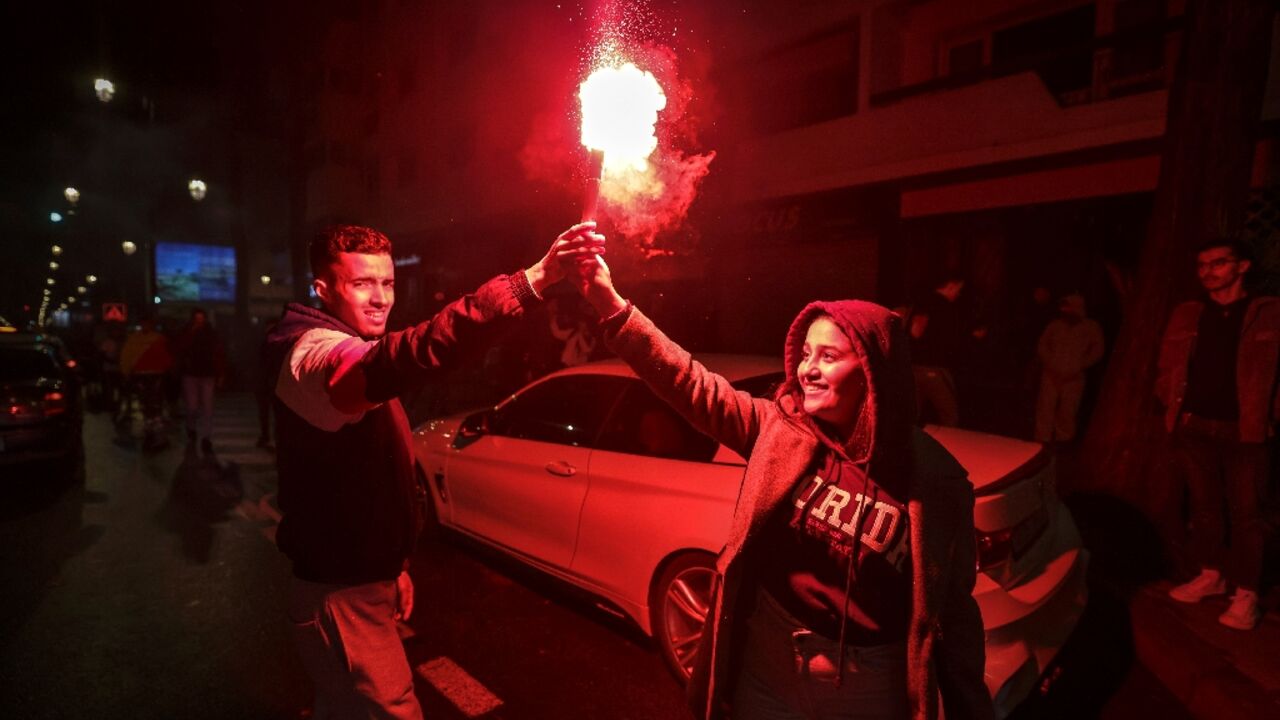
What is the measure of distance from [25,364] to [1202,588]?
11.4 meters

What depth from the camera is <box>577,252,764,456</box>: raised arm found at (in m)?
2.04

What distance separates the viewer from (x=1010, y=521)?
10.1 feet

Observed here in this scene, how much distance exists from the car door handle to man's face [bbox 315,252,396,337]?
231cm

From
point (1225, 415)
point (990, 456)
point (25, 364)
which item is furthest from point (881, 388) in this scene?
point (25, 364)

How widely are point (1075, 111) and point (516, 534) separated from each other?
8683mm

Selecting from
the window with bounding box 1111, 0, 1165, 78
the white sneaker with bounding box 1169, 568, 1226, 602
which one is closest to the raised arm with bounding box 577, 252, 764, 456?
the white sneaker with bounding box 1169, 568, 1226, 602

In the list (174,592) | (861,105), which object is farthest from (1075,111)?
(174,592)

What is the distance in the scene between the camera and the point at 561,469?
4488mm

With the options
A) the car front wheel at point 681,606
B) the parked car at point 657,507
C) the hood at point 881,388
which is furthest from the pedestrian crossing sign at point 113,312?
the hood at point 881,388

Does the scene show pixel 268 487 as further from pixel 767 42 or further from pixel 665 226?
pixel 767 42

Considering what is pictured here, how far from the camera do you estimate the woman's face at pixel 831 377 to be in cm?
196

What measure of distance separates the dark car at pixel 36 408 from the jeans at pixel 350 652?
7.86 m

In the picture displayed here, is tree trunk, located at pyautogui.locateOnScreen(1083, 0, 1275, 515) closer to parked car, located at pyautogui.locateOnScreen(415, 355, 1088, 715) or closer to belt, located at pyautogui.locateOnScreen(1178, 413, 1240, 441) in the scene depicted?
belt, located at pyautogui.locateOnScreen(1178, 413, 1240, 441)

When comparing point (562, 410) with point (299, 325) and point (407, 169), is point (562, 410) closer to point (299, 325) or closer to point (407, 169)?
point (299, 325)
